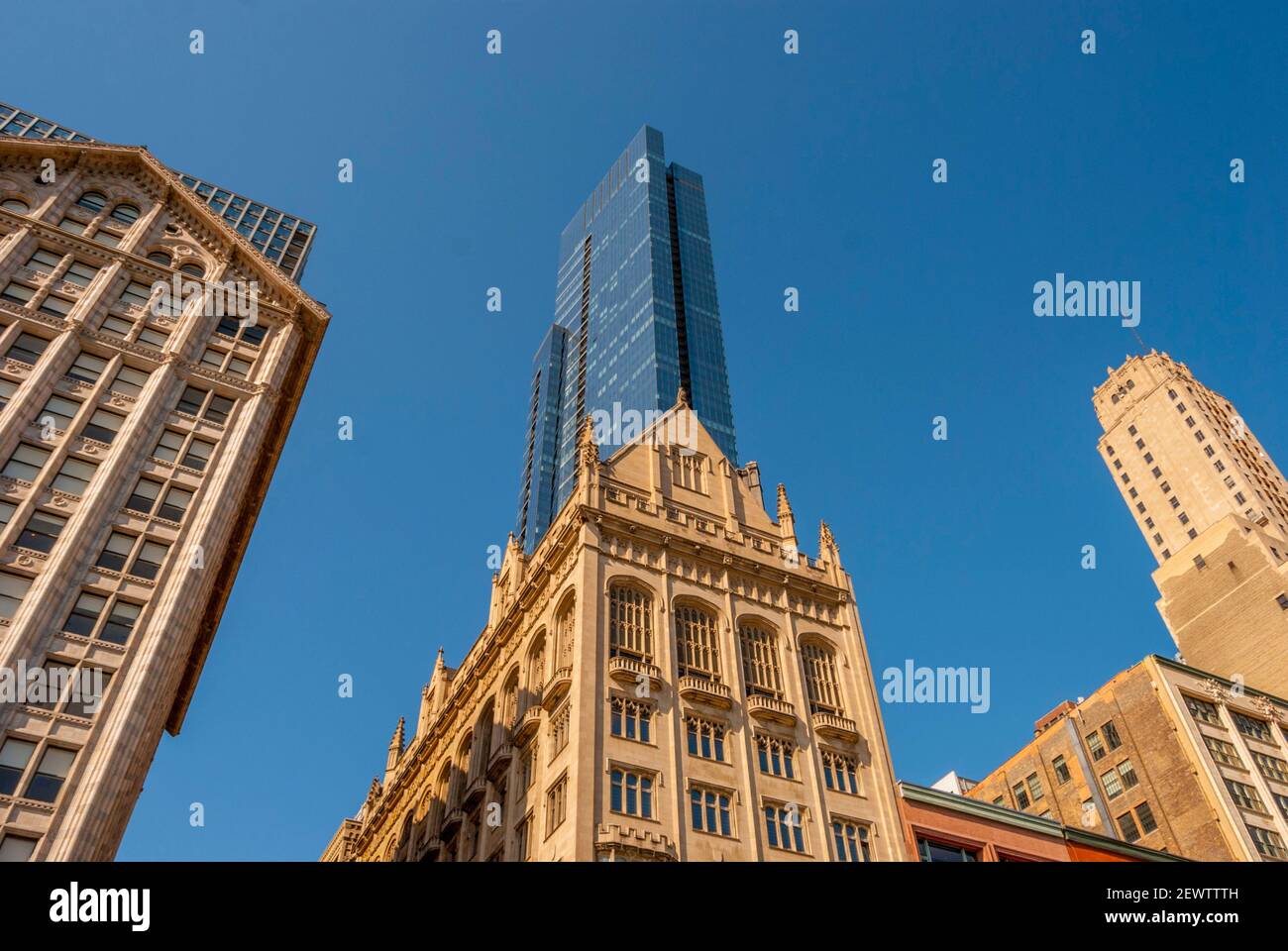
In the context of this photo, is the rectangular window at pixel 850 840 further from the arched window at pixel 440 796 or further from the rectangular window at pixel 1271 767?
the rectangular window at pixel 1271 767

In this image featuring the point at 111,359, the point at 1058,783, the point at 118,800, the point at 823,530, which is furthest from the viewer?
the point at 1058,783

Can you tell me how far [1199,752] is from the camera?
74.8 m

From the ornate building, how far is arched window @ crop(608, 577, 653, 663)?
106mm

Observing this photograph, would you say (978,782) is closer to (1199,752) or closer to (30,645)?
(1199,752)

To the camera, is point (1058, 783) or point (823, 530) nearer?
point (823, 530)

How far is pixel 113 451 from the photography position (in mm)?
47406

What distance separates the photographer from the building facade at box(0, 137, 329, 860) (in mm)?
38312

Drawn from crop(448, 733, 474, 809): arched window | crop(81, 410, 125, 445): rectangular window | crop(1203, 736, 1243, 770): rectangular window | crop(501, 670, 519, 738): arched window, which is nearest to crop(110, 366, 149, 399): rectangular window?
crop(81, 410, 125, 445): rectangular window

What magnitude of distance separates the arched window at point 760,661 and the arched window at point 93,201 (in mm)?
44381

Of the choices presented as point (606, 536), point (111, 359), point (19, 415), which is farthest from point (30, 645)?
point (606, 536)

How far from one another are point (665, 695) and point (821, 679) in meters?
10.7

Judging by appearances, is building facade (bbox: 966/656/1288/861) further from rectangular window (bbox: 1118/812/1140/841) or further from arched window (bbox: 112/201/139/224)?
arched window (bbox: 112/201/139/224)

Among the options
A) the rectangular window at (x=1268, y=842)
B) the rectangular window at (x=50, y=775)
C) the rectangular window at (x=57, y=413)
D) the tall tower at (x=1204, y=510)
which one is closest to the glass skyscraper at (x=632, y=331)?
the tall tower at (x=1204, y=510)
